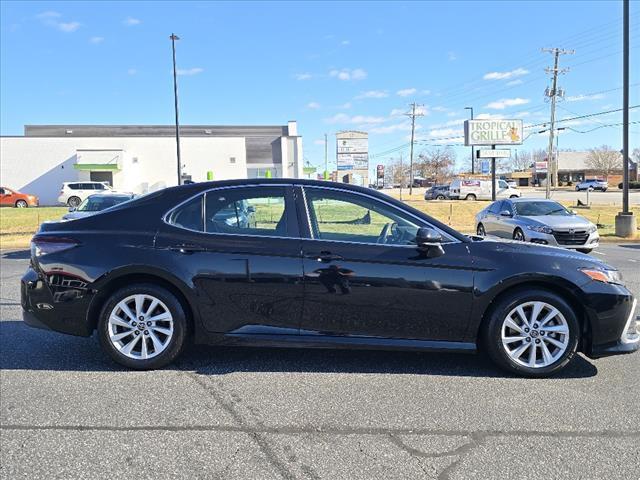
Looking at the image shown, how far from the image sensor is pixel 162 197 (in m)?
4.43

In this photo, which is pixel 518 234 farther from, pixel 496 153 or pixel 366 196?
pixel 496 153

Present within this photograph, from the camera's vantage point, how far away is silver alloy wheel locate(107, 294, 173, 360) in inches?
165

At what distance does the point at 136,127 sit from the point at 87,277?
220 feet

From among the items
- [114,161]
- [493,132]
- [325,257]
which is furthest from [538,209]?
[114,161]

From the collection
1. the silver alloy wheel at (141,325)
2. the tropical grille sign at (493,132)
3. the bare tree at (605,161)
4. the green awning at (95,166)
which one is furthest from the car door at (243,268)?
the bare tree at (605,161)

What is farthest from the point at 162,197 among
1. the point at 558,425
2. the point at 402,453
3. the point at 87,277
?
the point at 558,425

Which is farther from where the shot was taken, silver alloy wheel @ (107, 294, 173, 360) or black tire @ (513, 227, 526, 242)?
black tire @ (513, 227, 526, 242)

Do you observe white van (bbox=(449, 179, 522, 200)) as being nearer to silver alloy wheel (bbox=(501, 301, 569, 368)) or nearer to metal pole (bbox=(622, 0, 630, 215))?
metal pole (bbox=(622, 0, 630, 215))

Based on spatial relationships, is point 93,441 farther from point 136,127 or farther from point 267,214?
point 136,127

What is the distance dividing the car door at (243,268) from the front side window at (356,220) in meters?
0.23

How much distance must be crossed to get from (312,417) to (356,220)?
1707 mm

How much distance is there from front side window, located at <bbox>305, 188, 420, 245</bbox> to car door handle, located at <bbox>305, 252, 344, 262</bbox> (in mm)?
160

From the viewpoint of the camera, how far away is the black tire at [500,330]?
159 inches

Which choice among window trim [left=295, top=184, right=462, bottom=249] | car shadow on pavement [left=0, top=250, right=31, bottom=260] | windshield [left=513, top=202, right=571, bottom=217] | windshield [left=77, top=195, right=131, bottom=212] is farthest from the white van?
window trim [left=295, top=184, right=462, bottom=249]
